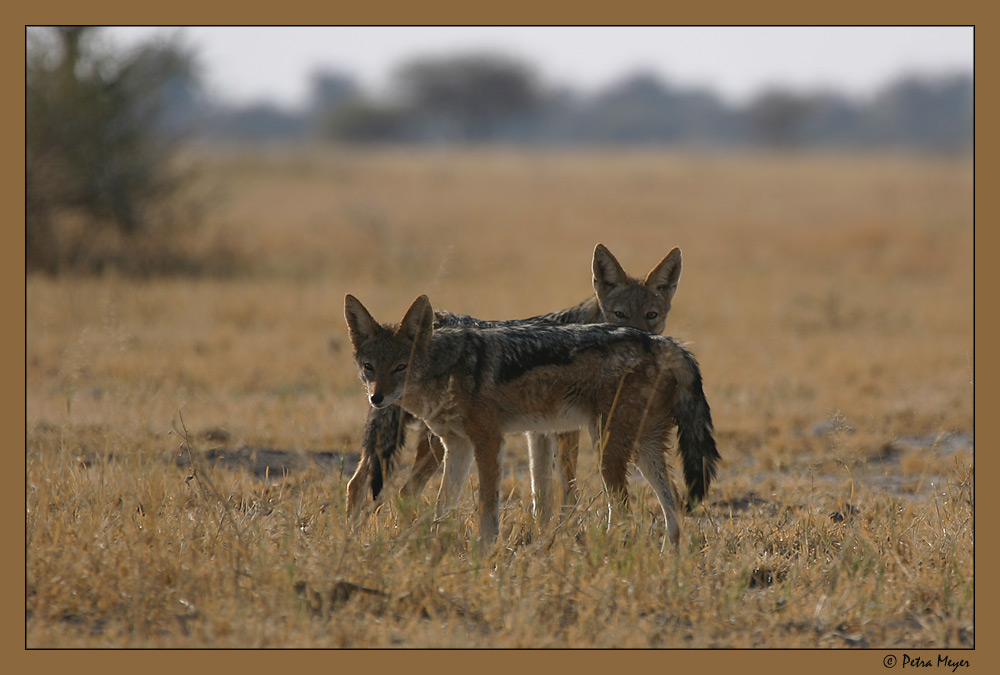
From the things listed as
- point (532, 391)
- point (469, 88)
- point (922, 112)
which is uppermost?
point (922, 112)

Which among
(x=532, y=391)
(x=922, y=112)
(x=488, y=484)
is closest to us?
Answer: (x=488, y=484)

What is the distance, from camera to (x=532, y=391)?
5.80 metres

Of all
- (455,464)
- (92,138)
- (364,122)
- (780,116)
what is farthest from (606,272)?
(780,116)

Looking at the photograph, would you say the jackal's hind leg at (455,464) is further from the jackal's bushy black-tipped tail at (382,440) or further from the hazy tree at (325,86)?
the hazy tree at (325,86)

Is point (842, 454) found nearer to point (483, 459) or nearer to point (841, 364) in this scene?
point (483, 459)

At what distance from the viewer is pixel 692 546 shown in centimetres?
550

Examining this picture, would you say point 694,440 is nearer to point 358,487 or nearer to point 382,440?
point 382,440

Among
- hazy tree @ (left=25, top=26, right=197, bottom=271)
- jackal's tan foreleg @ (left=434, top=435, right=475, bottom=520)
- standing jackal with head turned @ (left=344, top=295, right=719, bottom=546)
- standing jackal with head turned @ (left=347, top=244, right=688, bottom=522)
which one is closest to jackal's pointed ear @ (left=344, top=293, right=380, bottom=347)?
standing jackal with head turned @ (left=344, top=295, right=719, bottom=546)

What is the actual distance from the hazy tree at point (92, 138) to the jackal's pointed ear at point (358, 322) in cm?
1230

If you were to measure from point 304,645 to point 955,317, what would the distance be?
12462 millimetres

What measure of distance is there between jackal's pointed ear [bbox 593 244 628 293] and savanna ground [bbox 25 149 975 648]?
122 centimetres

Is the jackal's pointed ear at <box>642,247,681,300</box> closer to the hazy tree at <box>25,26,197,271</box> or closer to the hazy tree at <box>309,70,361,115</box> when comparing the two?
the hazy tree at <box>25,26,197,271</box>

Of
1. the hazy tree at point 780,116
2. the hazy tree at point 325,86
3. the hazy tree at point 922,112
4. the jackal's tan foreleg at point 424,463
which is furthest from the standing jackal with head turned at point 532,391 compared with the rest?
the hazy tree at point 325,86

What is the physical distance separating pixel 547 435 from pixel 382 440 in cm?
108
